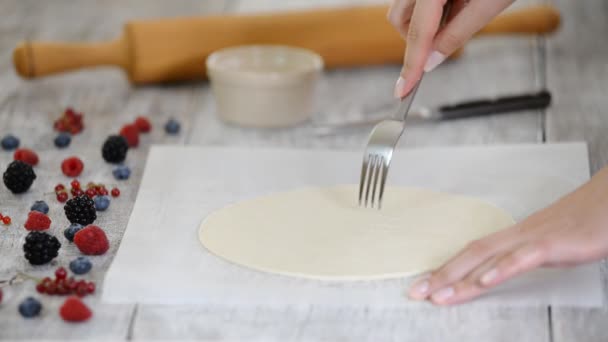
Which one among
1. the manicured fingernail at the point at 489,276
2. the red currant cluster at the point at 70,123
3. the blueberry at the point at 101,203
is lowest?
the red currant cluster at the point at 70,123

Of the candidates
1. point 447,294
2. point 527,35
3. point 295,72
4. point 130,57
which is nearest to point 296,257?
point 447,294

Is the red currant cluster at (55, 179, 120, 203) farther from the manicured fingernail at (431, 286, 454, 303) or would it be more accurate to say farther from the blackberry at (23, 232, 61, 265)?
the manicured fingernail at (431, 286, 454, 303)

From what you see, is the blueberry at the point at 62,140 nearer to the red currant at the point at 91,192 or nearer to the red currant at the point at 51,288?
the red currant at the point at 91,192

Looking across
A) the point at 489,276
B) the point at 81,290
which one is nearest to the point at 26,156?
the point at 81,290

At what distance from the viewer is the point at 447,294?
114cm

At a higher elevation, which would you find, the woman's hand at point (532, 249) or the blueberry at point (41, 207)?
the woman's hand at point (532, 249)

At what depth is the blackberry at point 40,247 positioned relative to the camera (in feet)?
4.01

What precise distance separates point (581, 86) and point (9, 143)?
3.90 ft

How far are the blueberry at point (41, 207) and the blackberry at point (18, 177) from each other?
2.6 inches

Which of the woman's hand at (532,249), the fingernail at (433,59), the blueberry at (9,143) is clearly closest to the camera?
the woman's hand at (532,249)

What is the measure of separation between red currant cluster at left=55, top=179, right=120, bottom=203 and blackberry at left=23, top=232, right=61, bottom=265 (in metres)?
0.21

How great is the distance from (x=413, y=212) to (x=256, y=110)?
476 millimetres

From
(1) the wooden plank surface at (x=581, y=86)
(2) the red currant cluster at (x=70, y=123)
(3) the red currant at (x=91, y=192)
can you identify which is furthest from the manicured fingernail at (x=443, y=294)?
(2) the red currant cluster at (x=70, y=123)

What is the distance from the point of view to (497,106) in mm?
1814
